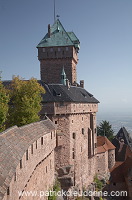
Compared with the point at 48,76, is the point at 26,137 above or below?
below

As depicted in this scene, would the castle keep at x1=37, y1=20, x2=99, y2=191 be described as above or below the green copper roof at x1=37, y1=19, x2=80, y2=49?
below

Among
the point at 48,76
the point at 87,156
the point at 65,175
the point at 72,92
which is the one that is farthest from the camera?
the point at 48,76

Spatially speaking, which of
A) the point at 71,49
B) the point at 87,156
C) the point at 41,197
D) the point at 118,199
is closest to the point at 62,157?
the point at 87,156

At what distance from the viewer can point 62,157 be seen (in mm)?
22656

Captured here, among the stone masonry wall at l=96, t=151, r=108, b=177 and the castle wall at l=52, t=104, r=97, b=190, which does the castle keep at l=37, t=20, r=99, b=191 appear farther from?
the stone masonry wall at l=96, t=151, r=108, b=177

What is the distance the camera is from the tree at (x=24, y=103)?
18.9 meters

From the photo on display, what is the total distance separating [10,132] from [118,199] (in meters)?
25.9

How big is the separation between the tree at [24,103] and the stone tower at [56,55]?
11.5 meters

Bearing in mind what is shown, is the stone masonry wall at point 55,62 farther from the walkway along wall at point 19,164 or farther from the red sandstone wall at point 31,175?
the walkway along wall at point 19,164

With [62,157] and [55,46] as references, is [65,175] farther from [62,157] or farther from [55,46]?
[55,46]

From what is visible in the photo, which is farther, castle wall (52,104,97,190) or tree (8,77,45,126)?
castle wall (52,104,97,190)

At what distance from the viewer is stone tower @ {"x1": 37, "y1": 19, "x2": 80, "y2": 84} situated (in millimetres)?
31578

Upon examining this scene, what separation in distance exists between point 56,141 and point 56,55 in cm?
1493

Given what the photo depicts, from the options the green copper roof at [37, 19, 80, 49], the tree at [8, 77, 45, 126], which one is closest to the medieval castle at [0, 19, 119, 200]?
the green copper roof at [37, 19, 80, 49]
